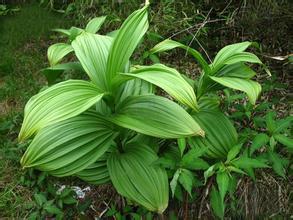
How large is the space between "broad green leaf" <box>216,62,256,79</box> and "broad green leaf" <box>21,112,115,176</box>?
690mm

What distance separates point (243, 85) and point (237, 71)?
0.68 feet

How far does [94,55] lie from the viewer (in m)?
2.37

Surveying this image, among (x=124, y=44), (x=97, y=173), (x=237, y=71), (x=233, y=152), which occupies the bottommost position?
(x=97, y=173)

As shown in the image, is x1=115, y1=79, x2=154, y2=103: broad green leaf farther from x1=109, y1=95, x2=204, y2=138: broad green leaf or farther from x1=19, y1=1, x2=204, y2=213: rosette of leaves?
x1=109, y1=95, x2=204, y2=138: broad green leaf

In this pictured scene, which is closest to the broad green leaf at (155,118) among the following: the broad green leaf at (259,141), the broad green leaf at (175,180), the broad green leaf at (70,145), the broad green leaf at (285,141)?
the broad green leaf at (70,145)

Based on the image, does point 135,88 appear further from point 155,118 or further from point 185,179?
point 185,179

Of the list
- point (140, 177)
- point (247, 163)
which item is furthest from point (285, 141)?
point (140, 177)

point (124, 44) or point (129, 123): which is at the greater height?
point (124, 44)

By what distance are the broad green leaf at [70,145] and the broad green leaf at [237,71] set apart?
0.69m

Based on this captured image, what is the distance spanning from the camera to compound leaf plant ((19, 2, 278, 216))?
2.06m

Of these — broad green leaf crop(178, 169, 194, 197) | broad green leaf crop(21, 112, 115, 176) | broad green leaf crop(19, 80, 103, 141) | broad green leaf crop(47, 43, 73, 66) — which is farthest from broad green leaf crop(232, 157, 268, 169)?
broad green leaf crop(47, 43, 73, 66)

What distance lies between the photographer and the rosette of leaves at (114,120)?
204 centimetres

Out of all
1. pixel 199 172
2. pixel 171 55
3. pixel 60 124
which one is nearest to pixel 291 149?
pixel 199 172

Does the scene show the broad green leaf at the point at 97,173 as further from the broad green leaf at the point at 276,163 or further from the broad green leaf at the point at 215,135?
the broad green leaf at the point at 276,163
